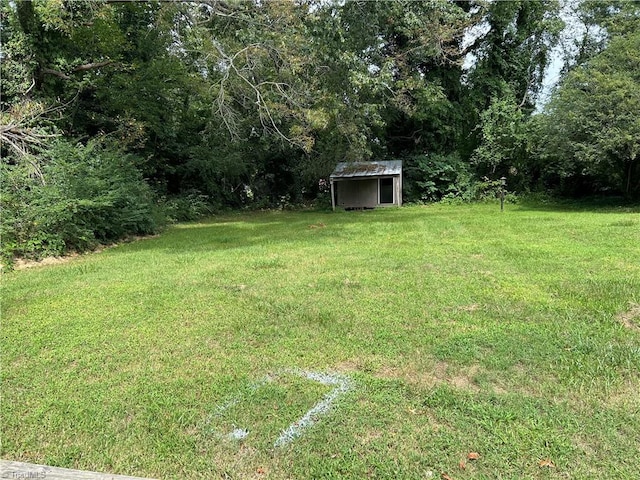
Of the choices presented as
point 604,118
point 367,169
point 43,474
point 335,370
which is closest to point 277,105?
point 367,169

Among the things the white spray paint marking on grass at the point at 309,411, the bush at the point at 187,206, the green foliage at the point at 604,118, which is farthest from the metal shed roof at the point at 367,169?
the white spray paint marking on grass at the point at 309,411

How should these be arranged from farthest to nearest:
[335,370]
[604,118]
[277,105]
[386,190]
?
[386,190] → [604,118] → [277,105] → [335,370]

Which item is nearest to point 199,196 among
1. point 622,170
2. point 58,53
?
point 58,53

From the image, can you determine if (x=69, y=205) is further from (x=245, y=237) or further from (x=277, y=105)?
(x=277, y=105)

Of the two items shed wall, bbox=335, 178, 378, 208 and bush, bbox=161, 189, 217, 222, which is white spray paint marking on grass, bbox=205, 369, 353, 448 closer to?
bush, bbox=161, 189, 217, 222

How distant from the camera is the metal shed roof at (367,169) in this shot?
18.1 metres

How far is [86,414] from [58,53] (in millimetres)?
12601

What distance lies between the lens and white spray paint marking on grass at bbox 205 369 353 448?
2320 mm

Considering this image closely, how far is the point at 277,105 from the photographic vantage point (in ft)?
34.9

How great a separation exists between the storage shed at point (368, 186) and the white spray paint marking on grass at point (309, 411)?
1573cm

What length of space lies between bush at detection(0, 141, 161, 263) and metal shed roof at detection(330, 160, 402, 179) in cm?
919

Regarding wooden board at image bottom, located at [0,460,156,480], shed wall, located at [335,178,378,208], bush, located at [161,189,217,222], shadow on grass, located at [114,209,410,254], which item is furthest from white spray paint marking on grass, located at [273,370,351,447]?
shed wall, located at [335,178,378,208]

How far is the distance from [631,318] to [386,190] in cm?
1629

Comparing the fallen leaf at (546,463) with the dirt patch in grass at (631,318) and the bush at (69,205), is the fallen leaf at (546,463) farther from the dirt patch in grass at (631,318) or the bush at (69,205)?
the bush at (69,205)
